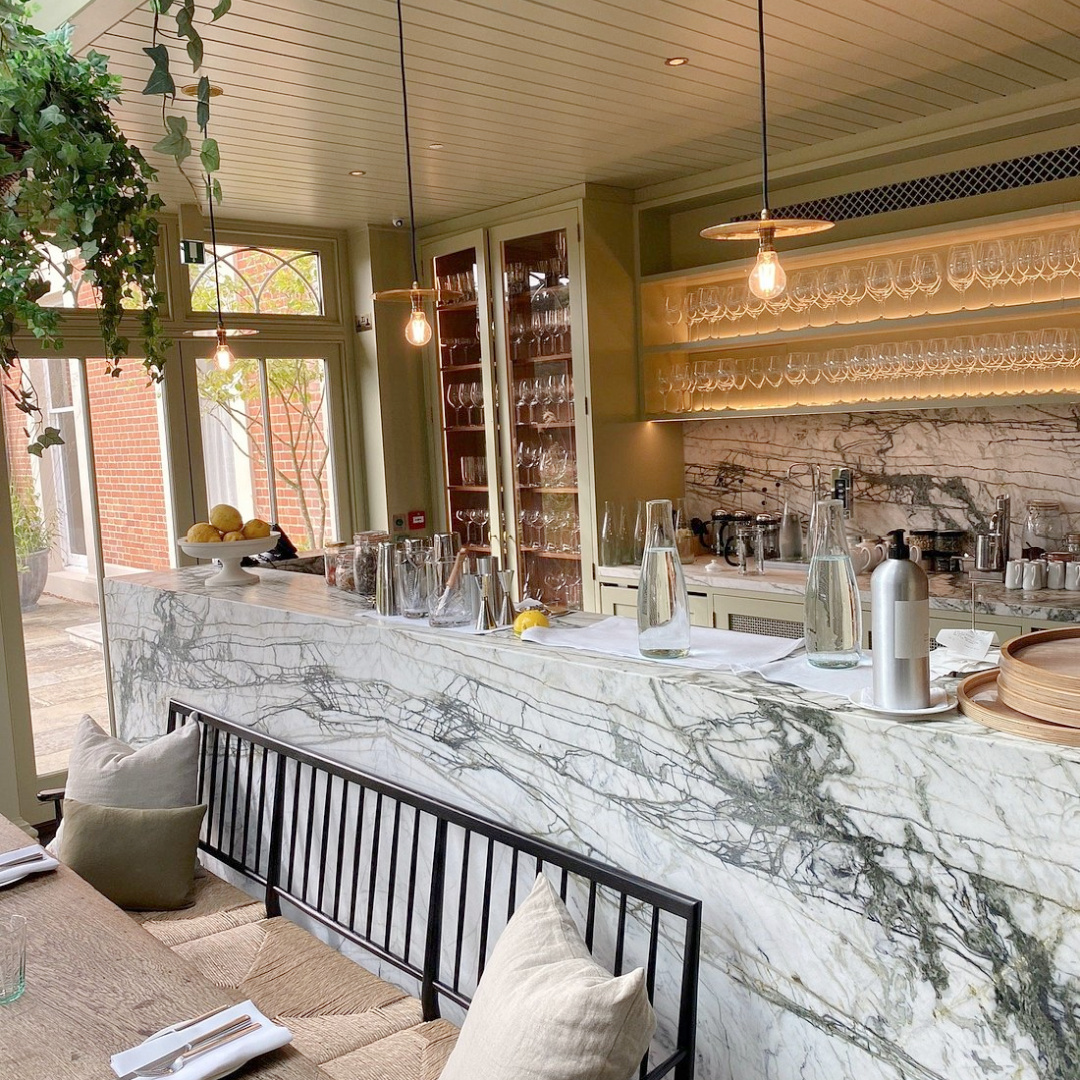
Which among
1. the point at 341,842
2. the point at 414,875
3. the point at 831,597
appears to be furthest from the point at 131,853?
the point at 831,597

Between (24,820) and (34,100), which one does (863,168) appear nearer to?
(34,100)

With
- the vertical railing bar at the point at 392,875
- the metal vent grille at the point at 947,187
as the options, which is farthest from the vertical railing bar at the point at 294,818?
the metal vent grille at the point at 947,187

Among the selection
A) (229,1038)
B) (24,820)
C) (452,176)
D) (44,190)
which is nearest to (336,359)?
(452,176)

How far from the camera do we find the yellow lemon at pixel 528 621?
7.80 feet

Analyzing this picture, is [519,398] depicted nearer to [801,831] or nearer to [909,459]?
[909,459]

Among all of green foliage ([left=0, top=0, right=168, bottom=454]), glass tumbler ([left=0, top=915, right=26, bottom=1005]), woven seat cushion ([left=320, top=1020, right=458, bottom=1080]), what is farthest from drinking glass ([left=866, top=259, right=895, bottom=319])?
glass tumbler ([left=0, top=915, right=26, bottom=1005])

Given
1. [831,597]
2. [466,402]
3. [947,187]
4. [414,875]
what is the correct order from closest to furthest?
[831,597] < [414,875] < [947,187] < [466,402]

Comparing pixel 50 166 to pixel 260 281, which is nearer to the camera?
pixel 50 166

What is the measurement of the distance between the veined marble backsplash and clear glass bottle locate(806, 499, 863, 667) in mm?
2610

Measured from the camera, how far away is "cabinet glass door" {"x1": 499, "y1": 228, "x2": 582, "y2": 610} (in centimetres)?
499

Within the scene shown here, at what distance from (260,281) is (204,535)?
232 cm

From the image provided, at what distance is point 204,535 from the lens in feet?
11.5

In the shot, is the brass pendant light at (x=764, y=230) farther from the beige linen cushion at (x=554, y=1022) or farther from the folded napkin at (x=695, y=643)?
the beige linen cushion at (x=554, y=1022)

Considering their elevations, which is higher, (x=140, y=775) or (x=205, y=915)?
(x=140, y=775)
